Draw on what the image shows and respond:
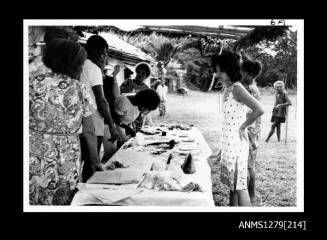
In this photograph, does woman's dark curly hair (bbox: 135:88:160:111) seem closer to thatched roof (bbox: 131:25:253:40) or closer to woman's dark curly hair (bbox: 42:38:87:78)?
thatched roof (bbox: 131:25:253:40)

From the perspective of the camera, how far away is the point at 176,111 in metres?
3.93

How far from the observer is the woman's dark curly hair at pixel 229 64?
336cm

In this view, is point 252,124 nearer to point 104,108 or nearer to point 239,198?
point 239,198

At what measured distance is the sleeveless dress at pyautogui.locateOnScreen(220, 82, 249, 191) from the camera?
10.8 ft

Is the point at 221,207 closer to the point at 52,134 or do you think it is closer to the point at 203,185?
the point at 203,185

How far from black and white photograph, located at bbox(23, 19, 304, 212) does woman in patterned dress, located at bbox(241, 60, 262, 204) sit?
10mm

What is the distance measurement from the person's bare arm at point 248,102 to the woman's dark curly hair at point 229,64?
175 mm

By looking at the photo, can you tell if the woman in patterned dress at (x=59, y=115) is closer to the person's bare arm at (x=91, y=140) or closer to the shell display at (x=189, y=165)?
the person's bare arm at (x=91, y=140)

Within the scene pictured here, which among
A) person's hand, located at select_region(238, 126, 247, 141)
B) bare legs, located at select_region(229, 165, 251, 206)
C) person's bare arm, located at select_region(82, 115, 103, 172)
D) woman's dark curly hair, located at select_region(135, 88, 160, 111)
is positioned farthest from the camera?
woman's dark curly hair, located at select_region(135, 88, 160, 111)

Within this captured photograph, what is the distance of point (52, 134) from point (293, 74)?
2.27m

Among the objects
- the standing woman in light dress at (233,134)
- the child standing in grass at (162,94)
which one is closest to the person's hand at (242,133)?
the standing woman in light dress at (233,134)

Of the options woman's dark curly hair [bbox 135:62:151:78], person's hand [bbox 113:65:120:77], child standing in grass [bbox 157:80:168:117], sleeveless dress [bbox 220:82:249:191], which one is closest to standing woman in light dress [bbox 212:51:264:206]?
sleeveless dress [bbox 220:82:249:191]

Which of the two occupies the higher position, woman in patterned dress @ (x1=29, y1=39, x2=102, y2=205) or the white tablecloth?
woman in patterned dress @ (x1=29, y1=39, x2=102, y2=205)

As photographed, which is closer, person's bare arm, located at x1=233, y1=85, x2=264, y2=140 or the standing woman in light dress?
person's bare arm, located at x1=233, y1=85, x2=264, y2=140
